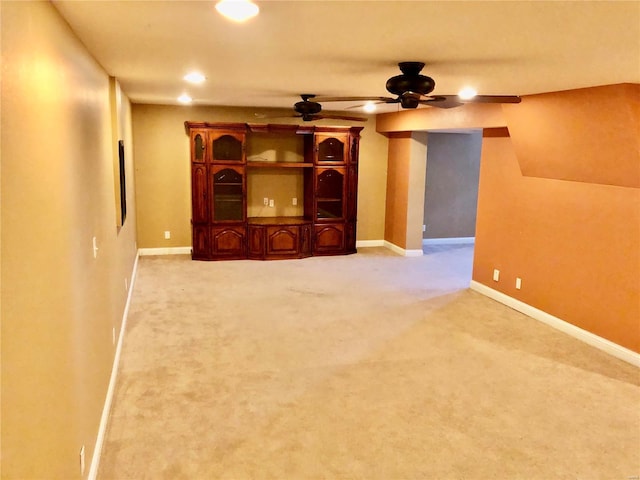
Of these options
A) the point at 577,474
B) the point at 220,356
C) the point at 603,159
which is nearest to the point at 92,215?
the point at 220,356

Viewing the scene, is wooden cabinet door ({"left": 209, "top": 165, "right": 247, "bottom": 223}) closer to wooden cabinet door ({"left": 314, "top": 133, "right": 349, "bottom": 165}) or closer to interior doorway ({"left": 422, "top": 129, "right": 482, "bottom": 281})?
wooden cabinet door ({"left": 314, "top": 133, "right": 349, "bottom": 165})

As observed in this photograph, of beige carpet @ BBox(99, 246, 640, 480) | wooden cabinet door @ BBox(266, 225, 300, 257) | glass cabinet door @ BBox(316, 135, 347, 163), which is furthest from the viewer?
glass cabinet door @ BBox(316, 135, 347, 163)

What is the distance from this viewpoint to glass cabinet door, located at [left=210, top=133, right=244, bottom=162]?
7221mm

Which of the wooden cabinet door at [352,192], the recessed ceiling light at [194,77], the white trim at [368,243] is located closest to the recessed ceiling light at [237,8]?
the recessed ceiling light at [194,77]

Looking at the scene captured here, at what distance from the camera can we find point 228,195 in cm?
736

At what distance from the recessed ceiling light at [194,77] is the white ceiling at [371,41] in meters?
0.07

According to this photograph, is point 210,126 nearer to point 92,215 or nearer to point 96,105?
point 96,105

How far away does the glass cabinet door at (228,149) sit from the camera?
722 centimetres

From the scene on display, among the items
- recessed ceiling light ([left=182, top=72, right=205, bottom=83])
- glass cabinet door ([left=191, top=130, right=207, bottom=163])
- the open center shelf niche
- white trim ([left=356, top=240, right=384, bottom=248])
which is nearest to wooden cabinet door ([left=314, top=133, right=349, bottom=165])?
the open center shelf niche

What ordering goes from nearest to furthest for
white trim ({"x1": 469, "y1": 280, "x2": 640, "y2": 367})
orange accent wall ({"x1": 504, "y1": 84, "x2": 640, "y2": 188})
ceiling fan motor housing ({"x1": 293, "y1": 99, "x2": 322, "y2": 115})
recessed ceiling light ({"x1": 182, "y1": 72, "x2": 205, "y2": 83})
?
orange accent wall ({"x1": 504, "y1": 84, "x2": 640, "y2": 188}) < recessed ceiling light ({"x1": 182, "y1": 72, "x2": 205, "y2": 83}) < white trim ({"x1": 469, "y1": 280, "x2": 640, "y2": 367}) < ceiling fan motor housing ({"x1": 293, "y1": 99, "x2": 322, "y2": 115})

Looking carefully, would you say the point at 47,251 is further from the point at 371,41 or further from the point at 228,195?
the point at 228,195

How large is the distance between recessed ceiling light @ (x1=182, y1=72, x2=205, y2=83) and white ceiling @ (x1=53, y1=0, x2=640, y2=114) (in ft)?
0.24

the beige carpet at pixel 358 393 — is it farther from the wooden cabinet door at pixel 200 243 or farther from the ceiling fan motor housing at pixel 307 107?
the ceiling fan motor housing at pixel 307 107

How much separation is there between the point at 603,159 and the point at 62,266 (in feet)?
13.4
